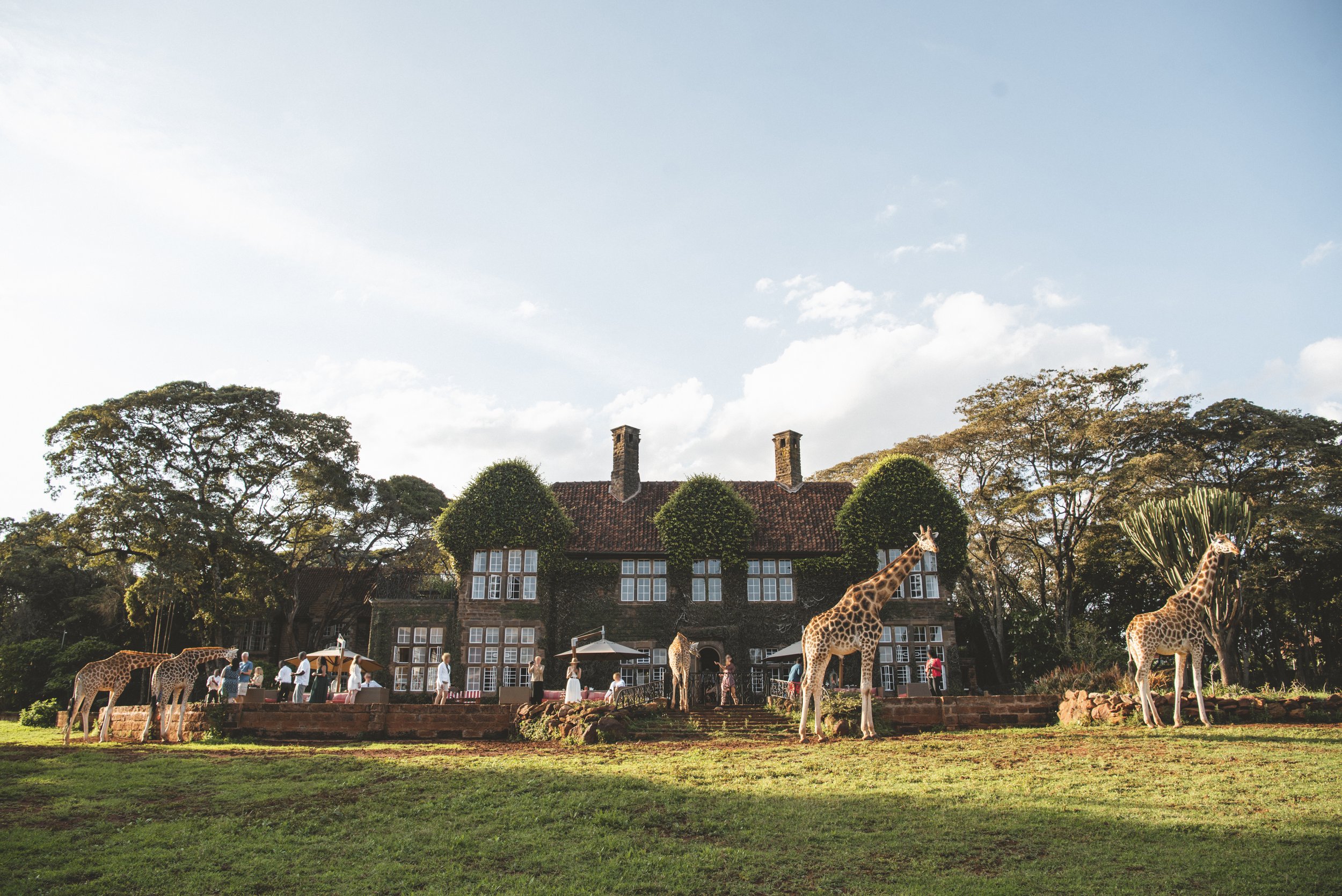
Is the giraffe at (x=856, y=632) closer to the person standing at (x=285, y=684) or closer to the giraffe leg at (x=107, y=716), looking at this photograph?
the person standing at (x=285, y=684)

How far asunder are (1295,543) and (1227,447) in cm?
408

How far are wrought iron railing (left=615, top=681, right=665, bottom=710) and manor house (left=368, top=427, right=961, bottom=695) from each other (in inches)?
58.7

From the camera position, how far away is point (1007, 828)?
32.5ft

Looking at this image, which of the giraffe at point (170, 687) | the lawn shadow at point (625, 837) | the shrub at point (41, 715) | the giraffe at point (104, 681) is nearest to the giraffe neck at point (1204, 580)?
the lawn shadow at point (625, 837)

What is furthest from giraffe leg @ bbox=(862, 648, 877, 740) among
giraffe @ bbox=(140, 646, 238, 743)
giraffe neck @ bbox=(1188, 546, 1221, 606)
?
giraffe @ bbox=(140, 646, 238, 743)

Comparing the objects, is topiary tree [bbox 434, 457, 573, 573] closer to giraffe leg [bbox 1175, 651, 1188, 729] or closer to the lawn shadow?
the lawn shadow

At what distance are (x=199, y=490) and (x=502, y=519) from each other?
12632mm

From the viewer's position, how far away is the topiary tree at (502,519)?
29766mm

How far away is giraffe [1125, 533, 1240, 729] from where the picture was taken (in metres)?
17.0

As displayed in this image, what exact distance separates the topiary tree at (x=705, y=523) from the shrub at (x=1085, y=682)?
34.9 ft

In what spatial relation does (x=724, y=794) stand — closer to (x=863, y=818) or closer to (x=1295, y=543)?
(x=863, y=818)

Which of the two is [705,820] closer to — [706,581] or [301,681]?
[301,681]

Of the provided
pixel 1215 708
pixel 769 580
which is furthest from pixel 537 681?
pixel 1215 708

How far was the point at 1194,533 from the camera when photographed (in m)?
21.6
